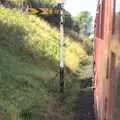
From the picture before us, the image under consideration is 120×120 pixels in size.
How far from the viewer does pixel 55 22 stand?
38875 mm

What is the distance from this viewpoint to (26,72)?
17.4 metres

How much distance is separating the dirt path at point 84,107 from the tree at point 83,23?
3339 centimetres

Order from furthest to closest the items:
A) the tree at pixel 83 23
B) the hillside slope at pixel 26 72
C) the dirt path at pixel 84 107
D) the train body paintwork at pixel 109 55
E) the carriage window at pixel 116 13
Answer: the tree at pixel 83 23, the dirt path at pixel 84 107, the hillside slope at pixel 26 72, the train body paintwork at pixel 109 55, the carriage window at pixel 116 13

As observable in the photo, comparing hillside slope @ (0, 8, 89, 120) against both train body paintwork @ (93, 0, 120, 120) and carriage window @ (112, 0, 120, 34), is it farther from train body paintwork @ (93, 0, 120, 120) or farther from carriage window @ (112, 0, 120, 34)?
carriage window @ (112, 0, 120, 34)

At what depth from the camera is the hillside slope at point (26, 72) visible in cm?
1286

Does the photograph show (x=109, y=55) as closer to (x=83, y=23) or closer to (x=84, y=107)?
(x=84, y=107)

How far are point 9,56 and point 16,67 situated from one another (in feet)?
3.36

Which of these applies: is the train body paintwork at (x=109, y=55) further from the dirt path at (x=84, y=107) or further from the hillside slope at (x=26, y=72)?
the dirt path at (x=84, y=107)

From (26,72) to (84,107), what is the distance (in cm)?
292

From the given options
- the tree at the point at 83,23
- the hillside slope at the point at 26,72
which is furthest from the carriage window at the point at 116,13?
the tree at the point at 83,23

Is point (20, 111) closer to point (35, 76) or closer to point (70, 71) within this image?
point (35, 76)

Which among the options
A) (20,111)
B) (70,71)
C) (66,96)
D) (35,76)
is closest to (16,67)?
(35,76)

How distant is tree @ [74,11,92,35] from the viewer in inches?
2116

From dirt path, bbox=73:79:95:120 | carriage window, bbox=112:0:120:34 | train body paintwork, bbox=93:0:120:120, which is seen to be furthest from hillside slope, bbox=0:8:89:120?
carriage window, bbox=112:0:120:34
